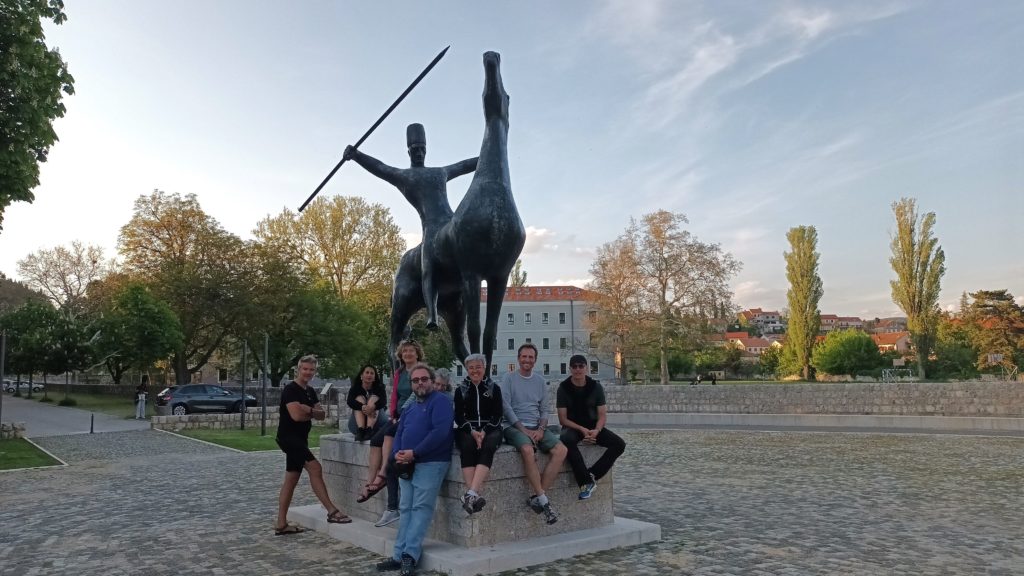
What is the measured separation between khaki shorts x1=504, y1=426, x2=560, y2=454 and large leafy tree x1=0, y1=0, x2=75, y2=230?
38.5 feet

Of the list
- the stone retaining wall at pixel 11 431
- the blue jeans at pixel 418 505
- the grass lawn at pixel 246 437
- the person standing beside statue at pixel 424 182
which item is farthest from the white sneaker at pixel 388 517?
the stone retaining wall at pixel 11 431

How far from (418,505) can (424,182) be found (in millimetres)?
3581

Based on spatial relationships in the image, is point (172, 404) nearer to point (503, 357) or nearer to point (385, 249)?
point (385, 249)

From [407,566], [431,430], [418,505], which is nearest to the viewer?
[407,566]

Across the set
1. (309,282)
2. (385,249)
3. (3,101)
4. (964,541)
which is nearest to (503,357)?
(385,249)

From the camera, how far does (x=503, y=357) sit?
75.9 m

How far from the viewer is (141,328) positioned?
96.7 ft

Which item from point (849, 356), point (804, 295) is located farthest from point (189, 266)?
point (849, 356)

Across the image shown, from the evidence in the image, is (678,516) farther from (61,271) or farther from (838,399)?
(61,271)

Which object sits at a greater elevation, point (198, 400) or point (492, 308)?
point (492, 308)

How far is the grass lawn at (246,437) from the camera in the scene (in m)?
17.2

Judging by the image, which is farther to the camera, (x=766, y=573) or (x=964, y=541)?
(x=964, y=541)

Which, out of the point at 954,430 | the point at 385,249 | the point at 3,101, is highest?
the point at 385,249

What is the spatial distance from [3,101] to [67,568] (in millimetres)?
10578
